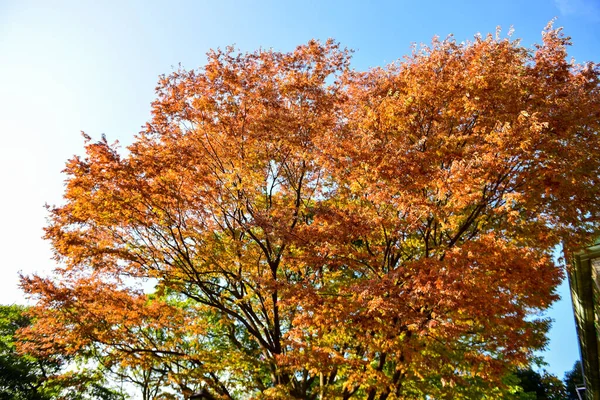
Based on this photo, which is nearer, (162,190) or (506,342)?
(506,342)

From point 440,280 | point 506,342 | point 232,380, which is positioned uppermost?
point 440,280

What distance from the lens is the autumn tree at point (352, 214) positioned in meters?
8.22

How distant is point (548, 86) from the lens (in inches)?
396

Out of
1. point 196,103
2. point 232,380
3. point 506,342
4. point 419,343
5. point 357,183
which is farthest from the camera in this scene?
point 232,380

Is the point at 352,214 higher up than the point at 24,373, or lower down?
higher up

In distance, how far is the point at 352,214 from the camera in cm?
933

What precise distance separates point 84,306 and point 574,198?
13380 millimetres

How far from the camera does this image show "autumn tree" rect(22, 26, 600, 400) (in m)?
8.22

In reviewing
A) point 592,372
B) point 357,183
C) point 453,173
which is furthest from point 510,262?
point 592,372

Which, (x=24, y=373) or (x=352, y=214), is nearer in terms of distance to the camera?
(x=352, y=214)

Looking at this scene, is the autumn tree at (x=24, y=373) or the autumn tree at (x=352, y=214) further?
the autumn tree at (x=24, y=373)

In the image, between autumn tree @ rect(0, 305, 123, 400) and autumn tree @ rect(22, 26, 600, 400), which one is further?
autumn tree @ rect(0, 305, 123, 400)

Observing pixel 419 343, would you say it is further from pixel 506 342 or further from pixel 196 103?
pixel 196 103

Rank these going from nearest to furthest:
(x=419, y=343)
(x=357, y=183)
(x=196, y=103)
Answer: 1. (x=419, y=343)
2. (x=357, y=183)
3. (x=196, y=103)
